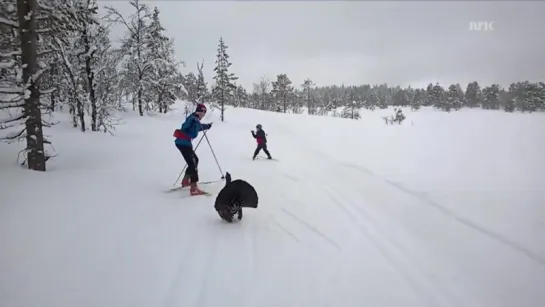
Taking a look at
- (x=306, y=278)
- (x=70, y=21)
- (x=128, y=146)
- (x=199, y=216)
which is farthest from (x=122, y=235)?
(x=128, y=146)

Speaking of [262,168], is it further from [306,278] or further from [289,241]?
[306,278]

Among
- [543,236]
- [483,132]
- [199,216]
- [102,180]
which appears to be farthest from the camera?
[483,132]

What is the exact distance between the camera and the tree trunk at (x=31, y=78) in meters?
7.82

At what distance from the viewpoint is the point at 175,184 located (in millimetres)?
8086

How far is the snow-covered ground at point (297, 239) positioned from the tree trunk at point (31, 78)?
62cm

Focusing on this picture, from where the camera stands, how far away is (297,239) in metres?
4.92

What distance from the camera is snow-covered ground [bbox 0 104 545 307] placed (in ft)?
11.3

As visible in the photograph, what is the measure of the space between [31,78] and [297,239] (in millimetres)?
8209

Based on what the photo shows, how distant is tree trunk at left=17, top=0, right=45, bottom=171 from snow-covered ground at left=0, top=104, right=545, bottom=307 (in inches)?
24.3

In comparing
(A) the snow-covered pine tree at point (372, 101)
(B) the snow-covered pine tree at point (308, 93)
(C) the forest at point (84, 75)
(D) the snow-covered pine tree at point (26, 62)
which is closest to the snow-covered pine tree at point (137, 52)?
(C) the forest at point (84, 75)

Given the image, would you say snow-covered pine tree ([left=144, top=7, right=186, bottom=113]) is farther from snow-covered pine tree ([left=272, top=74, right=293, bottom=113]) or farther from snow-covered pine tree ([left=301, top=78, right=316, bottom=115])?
snow-covered pine tree ([left=301, top=78, right=316, bottom=115])

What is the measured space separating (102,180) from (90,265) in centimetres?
467

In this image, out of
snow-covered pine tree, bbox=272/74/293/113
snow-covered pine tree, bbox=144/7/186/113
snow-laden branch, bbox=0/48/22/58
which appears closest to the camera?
snow-laden branch, bbox=0/48/22/58

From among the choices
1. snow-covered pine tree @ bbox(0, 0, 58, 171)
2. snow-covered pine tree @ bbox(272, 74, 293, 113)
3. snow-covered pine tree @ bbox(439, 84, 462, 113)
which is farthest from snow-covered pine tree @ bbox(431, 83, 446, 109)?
snow-covered pine tree @ bbox(0, 0, 58, 171)
